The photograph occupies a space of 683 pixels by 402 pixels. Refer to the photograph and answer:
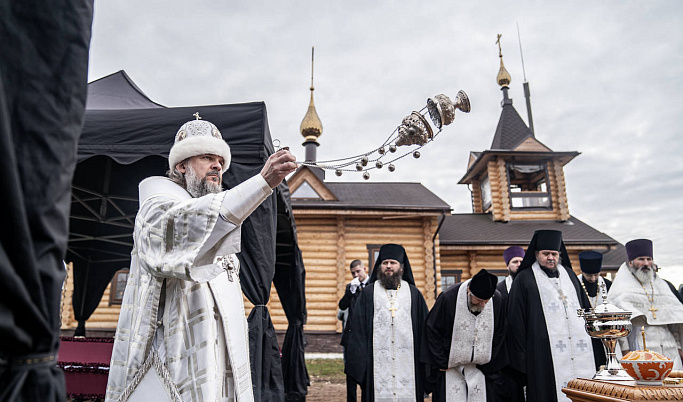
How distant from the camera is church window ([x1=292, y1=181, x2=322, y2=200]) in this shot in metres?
15.1

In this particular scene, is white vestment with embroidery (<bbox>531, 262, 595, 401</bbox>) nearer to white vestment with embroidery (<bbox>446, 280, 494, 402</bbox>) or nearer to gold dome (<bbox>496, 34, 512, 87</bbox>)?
white vestment with embroidery (<bbox>446, 280, 494, 402</bbox>)

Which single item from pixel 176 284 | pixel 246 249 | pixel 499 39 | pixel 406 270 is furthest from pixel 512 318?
pixel 499 39

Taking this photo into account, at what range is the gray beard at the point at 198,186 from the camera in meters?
2.47

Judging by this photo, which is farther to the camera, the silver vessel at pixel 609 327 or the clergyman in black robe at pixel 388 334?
the clergyman in black robe at pixel 388 334

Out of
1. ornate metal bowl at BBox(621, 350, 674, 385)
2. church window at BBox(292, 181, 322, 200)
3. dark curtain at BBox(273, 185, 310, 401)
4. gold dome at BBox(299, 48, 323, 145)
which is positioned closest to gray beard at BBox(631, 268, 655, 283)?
ornate metal bowl at BBox(621, 350, 674, 385)

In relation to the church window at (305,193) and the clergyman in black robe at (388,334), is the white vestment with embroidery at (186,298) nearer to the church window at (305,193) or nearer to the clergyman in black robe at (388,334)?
the clergyman in black robe at (388,334)

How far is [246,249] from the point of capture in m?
3.85

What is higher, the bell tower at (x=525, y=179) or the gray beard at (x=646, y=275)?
the bell tower at (x=525, y=179)

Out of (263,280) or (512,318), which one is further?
(512,318)

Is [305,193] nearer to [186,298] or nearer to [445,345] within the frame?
[445,345]

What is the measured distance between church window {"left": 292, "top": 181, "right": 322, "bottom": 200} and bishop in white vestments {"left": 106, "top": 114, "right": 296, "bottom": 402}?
12.5 meters

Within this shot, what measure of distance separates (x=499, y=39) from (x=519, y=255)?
21574mm

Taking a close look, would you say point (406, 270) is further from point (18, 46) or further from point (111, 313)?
point (111, 313)

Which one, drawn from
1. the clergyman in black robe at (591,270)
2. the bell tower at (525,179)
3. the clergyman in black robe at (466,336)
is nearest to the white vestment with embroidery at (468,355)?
the clergyman in black robe at (466,336)
